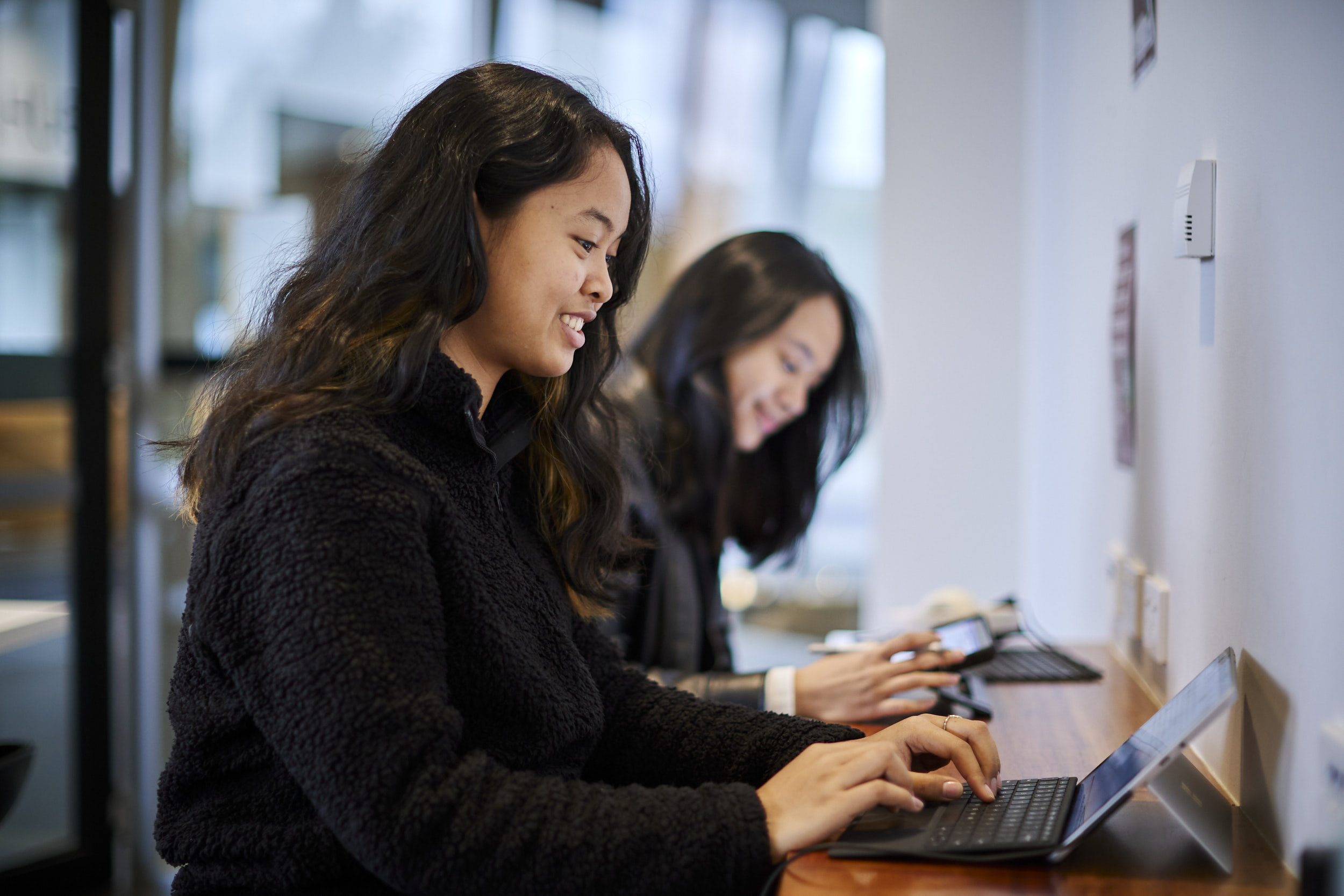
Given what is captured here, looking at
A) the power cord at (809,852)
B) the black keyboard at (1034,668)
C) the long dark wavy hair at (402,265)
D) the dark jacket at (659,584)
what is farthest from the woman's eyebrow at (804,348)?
the power cord at (809,852)

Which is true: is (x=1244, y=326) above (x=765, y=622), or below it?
above

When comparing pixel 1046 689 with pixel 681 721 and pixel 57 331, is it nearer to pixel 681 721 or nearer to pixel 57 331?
pixel 681 721

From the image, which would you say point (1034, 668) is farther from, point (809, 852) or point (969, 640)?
point (809, 852)

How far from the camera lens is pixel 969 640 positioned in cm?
148

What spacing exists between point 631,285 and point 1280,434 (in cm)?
73

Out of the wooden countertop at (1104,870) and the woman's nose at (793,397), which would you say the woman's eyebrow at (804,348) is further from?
the wooden countertop at (1104,870)

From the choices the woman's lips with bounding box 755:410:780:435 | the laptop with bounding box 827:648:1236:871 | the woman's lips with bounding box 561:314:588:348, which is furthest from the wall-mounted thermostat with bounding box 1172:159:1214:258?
the woman's lips with bounding box 755:410:780:435

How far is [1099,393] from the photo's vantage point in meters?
1.81

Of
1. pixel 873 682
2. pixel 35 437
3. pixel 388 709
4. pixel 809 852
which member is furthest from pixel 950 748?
pixel 35 437

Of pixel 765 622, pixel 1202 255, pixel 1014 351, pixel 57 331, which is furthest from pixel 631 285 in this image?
pixel 765 622

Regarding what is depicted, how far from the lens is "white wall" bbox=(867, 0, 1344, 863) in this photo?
2.77ft

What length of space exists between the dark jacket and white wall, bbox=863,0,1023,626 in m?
0.96

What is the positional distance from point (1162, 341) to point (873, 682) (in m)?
0.57

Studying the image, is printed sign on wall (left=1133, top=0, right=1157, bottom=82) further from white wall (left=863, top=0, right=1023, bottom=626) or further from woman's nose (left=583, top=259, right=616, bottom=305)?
white wall (left=863, top=0, right=1023, bottom=626)
